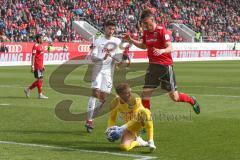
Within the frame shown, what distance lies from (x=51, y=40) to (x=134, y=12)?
46.2 feet

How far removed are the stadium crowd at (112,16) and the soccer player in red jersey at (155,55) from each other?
105ft

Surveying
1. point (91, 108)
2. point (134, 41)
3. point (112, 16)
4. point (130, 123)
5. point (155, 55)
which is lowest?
point (112, 16)

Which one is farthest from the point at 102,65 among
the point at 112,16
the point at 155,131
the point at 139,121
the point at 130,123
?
the point at 112,16

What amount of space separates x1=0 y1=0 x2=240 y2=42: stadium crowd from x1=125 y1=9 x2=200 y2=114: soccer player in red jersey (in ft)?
105

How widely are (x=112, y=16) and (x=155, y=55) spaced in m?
42.4

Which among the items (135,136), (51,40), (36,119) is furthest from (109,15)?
(135,136)

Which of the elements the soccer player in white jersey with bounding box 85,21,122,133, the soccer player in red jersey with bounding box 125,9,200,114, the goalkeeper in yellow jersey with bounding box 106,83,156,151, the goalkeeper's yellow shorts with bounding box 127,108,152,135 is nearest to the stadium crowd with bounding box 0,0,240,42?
the soccer player in white jersey with bounding box 85,21,122,133

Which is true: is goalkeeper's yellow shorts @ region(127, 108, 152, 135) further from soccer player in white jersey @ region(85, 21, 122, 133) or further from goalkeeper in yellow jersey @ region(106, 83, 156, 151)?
soccer player in white jersey @ region(85, 21, 122, 133)

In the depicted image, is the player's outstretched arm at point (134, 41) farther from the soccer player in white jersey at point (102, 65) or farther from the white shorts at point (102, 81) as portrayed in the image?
the white shorts at point (102, 81)

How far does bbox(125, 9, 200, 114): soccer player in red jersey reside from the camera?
398 inches

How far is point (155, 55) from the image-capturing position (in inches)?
420

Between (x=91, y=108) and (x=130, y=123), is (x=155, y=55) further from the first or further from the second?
(x=130, y=123)

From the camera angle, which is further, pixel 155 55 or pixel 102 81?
pixel 102 81

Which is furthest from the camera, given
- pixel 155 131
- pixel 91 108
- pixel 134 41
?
pixel 91 108
